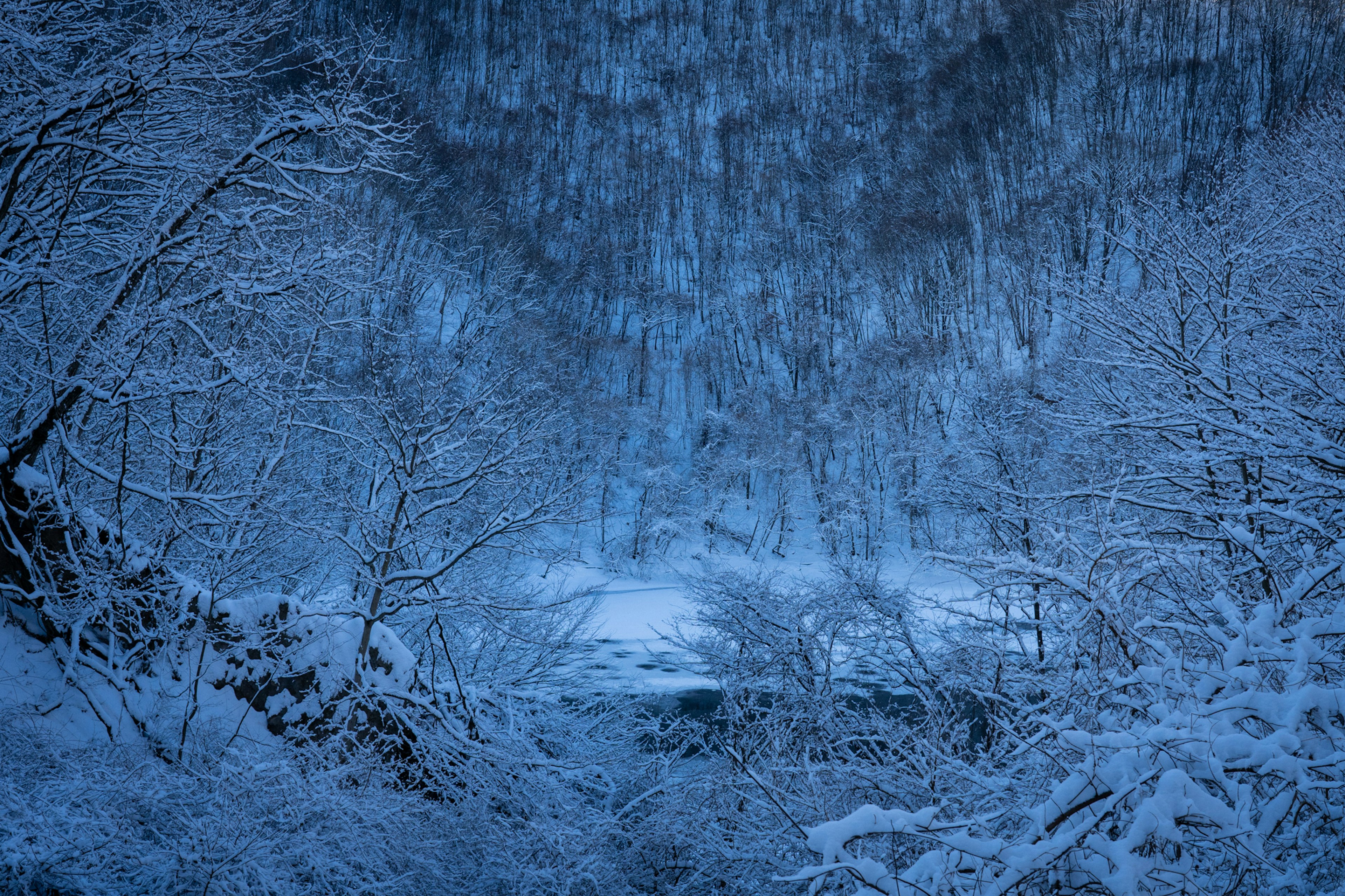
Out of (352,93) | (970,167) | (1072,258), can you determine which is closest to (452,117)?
(970,167)

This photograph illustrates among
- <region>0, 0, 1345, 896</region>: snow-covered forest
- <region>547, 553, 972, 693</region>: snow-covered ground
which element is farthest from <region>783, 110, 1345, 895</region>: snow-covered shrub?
<region>547, 553, 972, 693</region>: snow-covered ground

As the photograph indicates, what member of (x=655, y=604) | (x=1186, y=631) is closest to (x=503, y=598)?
(x=1186, y=631)

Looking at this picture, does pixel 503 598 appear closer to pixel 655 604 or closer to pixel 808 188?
pixel 655 604

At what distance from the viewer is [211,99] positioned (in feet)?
36.1

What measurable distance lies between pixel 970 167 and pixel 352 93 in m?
50.8

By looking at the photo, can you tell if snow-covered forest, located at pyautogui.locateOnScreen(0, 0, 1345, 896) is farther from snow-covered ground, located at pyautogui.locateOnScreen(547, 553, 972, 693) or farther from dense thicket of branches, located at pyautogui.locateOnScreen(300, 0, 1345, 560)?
dense thicket of branches, located at pyautogui.locateOnScreen(300, 0, 1345, 560)

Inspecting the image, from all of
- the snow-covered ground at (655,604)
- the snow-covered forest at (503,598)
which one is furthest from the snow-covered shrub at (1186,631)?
the snow-covered ground at (655,604)

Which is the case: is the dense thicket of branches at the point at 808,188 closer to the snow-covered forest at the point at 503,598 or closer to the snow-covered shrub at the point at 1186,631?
the snow-covered forest at the point at 503,598

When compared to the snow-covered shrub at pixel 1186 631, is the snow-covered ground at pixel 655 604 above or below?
below

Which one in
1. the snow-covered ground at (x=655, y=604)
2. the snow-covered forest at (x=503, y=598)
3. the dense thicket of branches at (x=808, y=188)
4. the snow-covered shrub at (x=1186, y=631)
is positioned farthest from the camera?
the dense thicket of branches at (x=808, y=188)

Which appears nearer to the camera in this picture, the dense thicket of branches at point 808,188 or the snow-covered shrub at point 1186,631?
the snow-covered shrub at point 1186,631

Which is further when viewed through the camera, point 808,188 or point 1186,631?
point 808,188

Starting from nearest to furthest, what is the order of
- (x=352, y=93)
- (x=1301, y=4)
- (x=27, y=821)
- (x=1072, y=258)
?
(x=27, y=821) < (x=352, y=93) < (x=1072, y=258) < (x=1301, y=4)

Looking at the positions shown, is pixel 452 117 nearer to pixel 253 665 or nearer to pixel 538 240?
pixel 538 240
